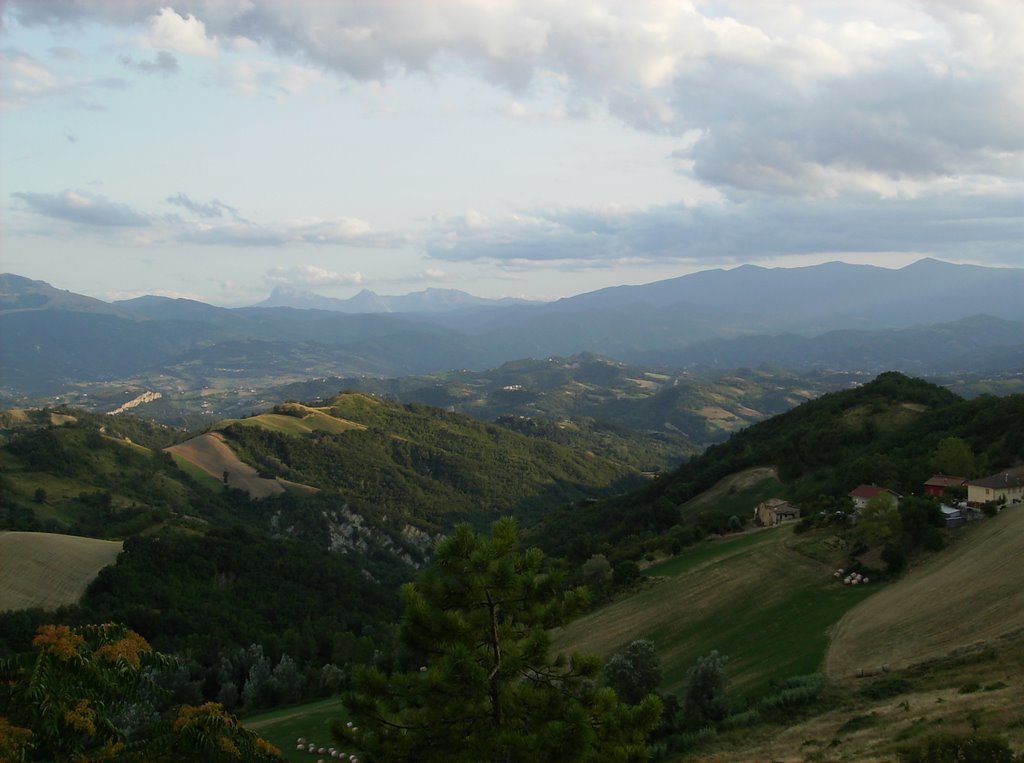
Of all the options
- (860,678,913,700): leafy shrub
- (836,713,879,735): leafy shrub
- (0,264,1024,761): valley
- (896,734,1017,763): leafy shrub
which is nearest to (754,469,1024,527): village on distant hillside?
(0,264,1024,761): valley

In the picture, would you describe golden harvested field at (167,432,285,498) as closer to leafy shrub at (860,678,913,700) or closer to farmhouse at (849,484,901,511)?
farmhouse at (849,484,901,511)

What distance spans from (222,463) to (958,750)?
164865 millimetres

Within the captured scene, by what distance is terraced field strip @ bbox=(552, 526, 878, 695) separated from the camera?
3547 centimetres

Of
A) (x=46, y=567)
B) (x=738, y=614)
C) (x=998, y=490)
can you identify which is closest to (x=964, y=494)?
(x=998, y=490)

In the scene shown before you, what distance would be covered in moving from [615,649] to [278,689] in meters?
31.6

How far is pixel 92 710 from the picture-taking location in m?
10.4

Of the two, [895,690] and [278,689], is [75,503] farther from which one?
[895,690]

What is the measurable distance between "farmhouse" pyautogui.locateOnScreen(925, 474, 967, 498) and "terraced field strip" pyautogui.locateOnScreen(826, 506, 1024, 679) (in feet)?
48.2

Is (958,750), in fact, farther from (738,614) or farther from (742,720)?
(738,614)

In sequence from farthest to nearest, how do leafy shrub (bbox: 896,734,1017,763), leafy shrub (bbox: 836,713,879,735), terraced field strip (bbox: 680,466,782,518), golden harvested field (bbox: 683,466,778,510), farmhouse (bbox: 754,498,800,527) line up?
golden harvested field (bbox: 683,466,778,510), terraced field strip (bbox: 680,466,782,518), farmhouse (bbox: 754,498,800,527), leafy shrub (bbox: 836,713,879,735), leafy shrub (bbox: 896,734,1017,763)

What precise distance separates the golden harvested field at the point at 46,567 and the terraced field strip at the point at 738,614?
5488 centimetres

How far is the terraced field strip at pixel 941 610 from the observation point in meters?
29.2

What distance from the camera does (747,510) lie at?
258 feet

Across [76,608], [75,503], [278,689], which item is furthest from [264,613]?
[75,503]
